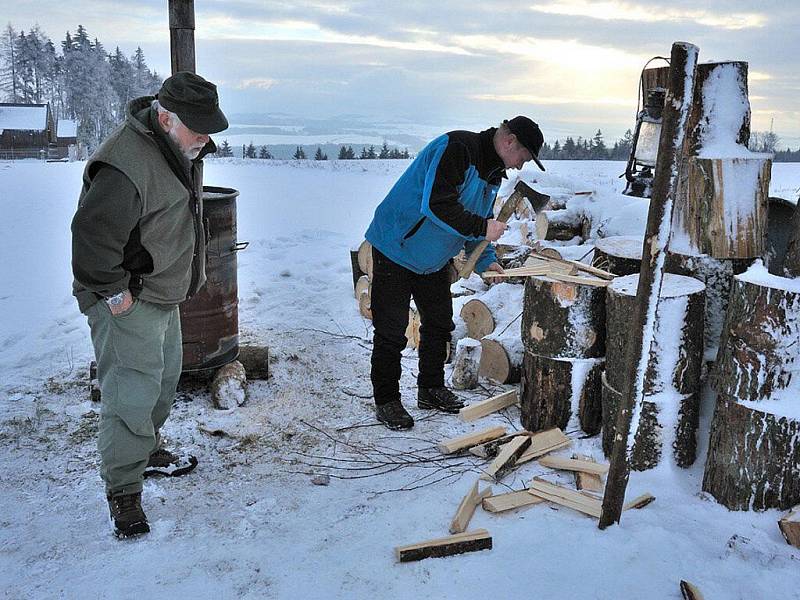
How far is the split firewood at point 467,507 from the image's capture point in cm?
308

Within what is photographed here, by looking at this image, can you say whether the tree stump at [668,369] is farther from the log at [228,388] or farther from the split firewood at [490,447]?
the log at [228,388]

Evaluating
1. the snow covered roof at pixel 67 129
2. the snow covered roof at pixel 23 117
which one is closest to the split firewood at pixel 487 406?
the snow covered roof at pixel 23 117

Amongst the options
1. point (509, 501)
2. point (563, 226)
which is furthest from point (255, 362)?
point (563, 226)

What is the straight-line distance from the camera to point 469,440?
13.1 feet

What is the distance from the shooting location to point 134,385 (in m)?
3.00

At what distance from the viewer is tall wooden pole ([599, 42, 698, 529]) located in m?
2.55

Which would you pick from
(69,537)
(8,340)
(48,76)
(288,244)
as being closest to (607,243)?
(69,537)

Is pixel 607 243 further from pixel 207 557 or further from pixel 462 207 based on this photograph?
pixel 207 557

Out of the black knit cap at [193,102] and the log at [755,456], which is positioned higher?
the black knit cap at [193,102]

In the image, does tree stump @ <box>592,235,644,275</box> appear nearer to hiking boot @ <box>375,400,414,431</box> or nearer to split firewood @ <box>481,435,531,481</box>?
split firewood @ <box>481,435,531,481</box>

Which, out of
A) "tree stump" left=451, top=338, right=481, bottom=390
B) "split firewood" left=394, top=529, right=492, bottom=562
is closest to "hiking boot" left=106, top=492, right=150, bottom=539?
"split firewood" left=394, top=529, right=492, bottom=562

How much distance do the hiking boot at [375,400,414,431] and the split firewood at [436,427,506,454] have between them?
349 mm

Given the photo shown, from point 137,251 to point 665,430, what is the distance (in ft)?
9.19

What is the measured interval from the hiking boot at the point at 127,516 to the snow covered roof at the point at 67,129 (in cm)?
5310
